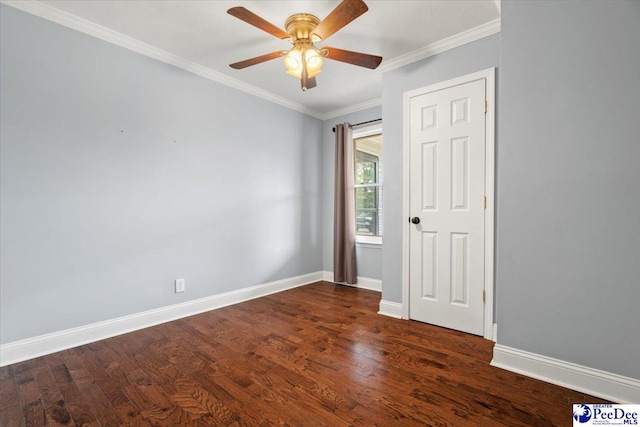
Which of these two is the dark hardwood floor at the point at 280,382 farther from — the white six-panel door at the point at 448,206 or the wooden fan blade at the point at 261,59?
the wooden fan blade at the point at 261,59

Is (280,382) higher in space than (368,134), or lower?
lower

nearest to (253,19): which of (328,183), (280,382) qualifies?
(280,382)

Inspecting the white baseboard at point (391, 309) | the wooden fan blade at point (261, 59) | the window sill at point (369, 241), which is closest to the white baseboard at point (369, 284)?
the window sill at point (369, 241)

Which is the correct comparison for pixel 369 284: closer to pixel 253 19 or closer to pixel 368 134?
pixel 368 134

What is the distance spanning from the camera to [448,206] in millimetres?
2633

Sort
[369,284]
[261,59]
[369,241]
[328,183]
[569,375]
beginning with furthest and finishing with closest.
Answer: [328,183]
[369,241]
[369,284]
[261,59]
[569,375]

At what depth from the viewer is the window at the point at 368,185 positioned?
4176 mm

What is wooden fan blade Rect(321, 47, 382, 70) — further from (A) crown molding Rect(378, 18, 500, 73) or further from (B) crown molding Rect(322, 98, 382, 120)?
(B) crown molding Rect(322, 98, 382, 120)

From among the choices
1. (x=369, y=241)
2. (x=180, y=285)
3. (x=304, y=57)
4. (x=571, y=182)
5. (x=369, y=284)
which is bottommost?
(x=369, y=284)

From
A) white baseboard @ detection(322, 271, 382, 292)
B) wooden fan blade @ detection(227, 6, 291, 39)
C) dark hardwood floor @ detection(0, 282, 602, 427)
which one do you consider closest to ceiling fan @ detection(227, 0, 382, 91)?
wooden fan blade @ detection(227, 6, 291, 39)

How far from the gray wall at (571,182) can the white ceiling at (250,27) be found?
0.52 metres

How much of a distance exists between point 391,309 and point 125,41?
3545mm

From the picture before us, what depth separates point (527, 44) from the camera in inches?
74.0

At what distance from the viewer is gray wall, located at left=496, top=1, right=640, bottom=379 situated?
1.59 metres
